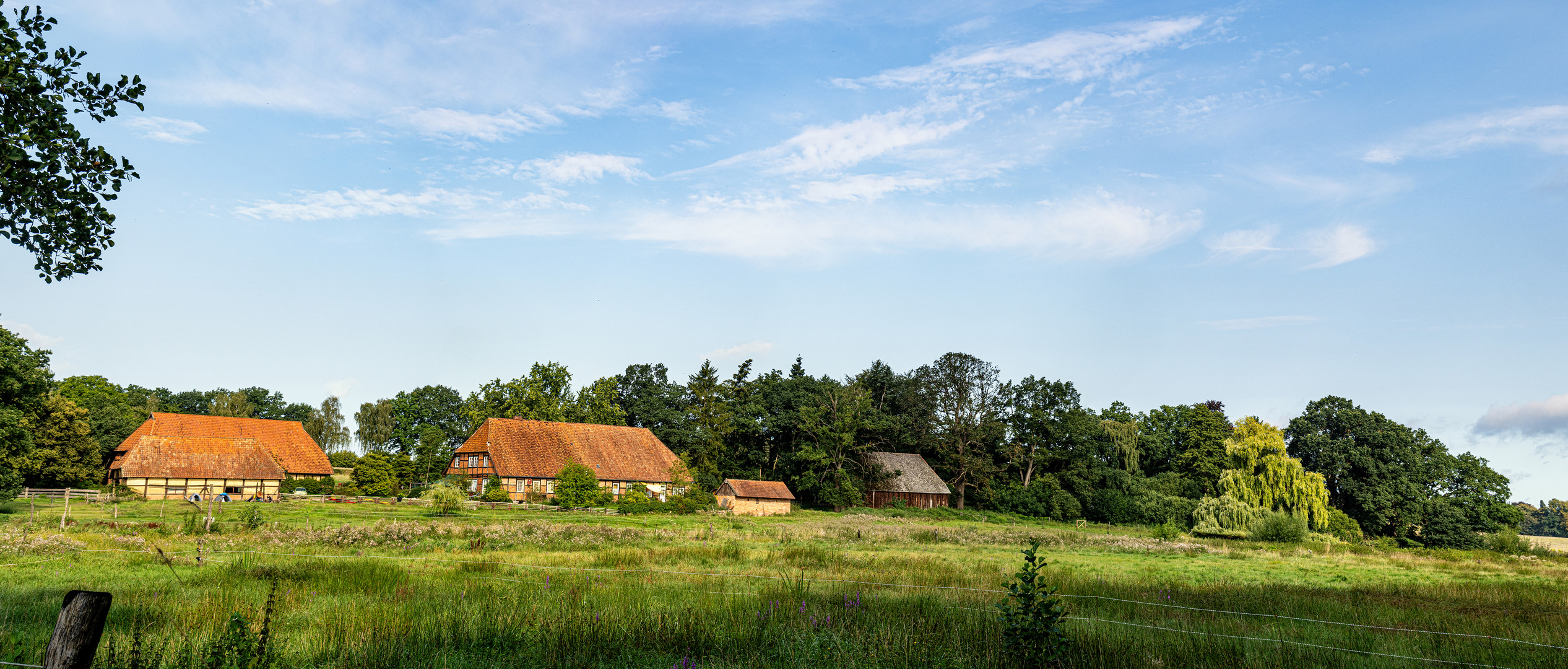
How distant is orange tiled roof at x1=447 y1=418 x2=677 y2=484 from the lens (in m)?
63.7

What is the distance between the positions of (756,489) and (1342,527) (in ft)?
125

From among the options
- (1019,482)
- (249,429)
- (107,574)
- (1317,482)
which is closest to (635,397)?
(249,429)

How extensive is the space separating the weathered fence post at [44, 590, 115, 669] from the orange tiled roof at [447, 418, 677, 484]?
192ft

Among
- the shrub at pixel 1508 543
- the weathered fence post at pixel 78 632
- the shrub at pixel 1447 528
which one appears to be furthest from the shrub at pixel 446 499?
the shrub at pixel 1447 528

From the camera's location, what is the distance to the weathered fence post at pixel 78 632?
3867 mm

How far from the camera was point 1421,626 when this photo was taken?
12.4m

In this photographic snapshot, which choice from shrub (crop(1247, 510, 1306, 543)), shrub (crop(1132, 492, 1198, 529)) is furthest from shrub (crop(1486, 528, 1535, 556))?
shrub (crop(1132, 492, 1198, 529))

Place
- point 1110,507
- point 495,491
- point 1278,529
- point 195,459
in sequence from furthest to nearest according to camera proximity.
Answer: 1. point 1110,507
2. point 495,491
3. point 195,459
4. point 1278,529

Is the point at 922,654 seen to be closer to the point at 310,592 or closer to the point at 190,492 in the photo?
the point at 310,592

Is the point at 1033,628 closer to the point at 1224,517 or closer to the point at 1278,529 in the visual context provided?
the point at 1278,529

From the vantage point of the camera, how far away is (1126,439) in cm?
7100

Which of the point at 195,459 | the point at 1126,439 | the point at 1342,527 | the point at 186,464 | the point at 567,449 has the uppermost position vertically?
the point at 1126,439

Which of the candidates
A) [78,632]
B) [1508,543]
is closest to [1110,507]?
[1508,543]

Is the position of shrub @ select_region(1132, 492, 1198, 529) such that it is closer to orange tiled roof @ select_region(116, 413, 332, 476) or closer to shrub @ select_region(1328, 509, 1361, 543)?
shrub @ select_region(1328, 509, 1361, 543)
